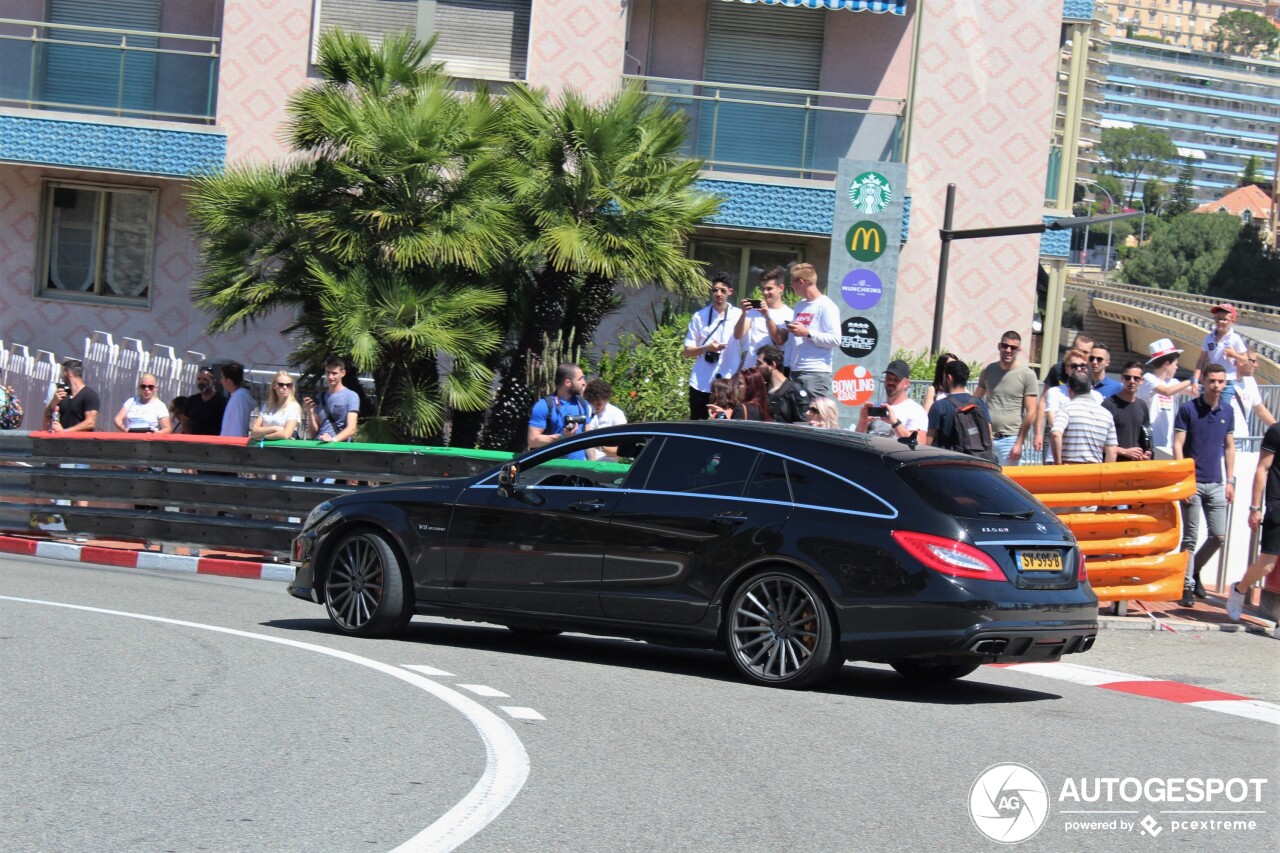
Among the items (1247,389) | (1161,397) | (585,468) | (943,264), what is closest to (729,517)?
(585,468)

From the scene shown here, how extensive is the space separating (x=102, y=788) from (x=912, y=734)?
3.77m

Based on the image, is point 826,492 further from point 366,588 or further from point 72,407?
point 72,407

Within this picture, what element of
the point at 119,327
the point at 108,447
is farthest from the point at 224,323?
the point at 119,327

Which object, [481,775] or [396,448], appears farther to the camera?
[396,448]

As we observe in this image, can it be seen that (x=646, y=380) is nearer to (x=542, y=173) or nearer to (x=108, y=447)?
(x=542, y=173)

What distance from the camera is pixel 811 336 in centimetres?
1323

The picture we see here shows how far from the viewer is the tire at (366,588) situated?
33.8 feet

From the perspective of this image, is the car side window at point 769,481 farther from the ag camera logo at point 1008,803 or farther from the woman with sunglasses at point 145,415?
the woman with sunglasses at point 145,415

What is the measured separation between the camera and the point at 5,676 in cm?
829

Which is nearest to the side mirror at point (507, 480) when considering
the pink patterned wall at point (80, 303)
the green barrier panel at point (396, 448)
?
the green barrier panel at point (396, 448)

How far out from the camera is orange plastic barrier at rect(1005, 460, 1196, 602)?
1237 cm

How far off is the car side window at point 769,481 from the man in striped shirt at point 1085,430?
15.0ft

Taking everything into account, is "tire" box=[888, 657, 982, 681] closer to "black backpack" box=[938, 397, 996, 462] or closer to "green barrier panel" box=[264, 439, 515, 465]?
"black backpack" box=[938, 397, 996, 462]

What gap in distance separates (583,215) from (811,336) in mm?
5324
